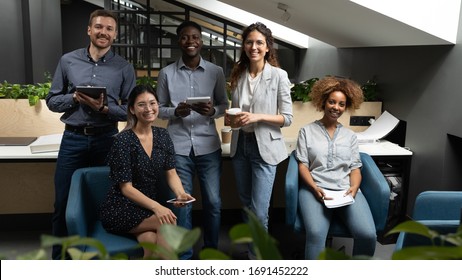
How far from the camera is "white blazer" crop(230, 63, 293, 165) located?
7.25ft

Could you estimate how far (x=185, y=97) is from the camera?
2.28m

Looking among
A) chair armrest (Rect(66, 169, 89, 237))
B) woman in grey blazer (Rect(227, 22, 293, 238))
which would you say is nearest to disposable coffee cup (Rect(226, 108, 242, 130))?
woman in grey blazer (Rect(227, 22, 293, 238))

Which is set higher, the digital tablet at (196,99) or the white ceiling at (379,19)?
the white ceiling at (379,19)

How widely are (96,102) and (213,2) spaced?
17.1 ft

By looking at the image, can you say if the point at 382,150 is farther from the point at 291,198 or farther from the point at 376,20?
the point at 291,198

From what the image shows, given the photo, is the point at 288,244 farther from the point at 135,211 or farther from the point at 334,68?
Result: the point at 334,68

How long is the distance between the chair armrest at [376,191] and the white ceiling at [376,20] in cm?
85

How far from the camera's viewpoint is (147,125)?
2008 mm

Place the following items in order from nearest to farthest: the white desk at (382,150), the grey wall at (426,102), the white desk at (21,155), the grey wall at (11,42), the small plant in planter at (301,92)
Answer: the white desk at (21,155)
the grey wall at (426,102)
the white desk at (382,150)
the small plant in planter at (301,92)
the grey wall at (11,42)

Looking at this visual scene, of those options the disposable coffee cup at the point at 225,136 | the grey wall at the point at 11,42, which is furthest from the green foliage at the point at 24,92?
the grey wall at the point at 11,42

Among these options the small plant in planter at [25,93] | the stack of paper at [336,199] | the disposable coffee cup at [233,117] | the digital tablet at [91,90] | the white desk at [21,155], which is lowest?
the stack of paper at [336,199]

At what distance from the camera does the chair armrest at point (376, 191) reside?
2209 millimetres

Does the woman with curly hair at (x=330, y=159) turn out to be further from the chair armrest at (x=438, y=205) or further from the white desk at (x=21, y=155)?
the white desk at (x=21, y=155)

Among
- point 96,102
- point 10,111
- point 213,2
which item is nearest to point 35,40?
point 213,2
